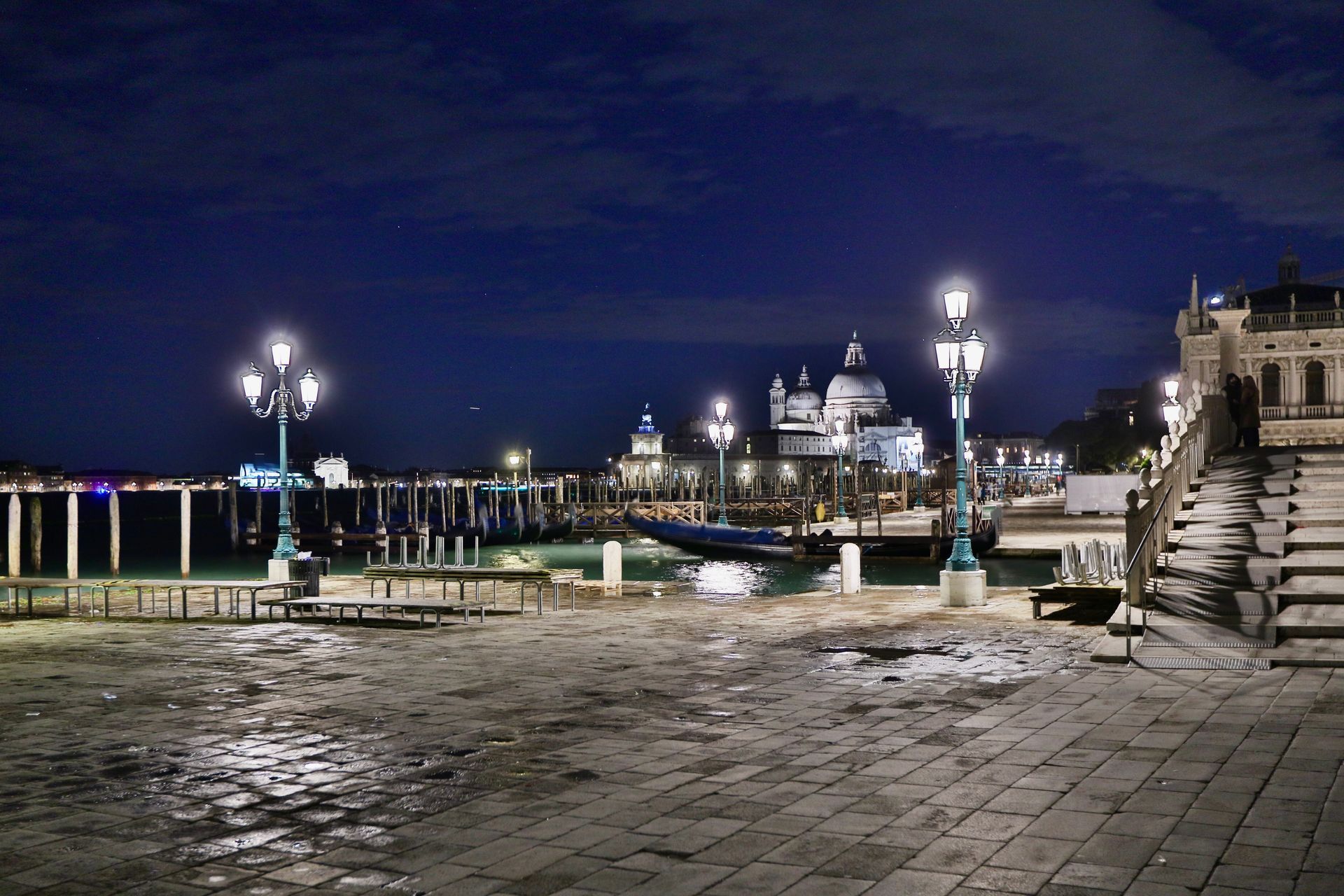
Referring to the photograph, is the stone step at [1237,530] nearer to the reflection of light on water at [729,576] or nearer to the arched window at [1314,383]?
the reflection of light on water at [729,576]

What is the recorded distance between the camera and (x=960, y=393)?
19.2 m

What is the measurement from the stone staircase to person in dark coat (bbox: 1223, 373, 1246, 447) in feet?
15.1

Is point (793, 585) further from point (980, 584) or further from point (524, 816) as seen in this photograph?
point (524, 816)

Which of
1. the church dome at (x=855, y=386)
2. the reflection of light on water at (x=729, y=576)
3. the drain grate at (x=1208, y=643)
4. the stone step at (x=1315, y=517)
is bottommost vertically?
the reflection of light on water at (x=729, y=576)

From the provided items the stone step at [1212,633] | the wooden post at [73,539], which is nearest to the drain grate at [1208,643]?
the stone step at [1212,633]

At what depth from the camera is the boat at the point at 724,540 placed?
4006 centimetres

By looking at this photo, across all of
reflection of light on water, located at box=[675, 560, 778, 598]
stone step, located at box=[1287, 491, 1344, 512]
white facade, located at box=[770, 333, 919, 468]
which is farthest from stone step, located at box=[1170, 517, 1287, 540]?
white facade, located at box=[770, 333, 919, 468]

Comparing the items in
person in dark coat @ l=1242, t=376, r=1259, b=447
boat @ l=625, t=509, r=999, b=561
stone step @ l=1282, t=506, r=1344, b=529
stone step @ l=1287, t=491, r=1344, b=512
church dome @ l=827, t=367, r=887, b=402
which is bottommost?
boat @ l=625, t=509, r=999, b=561

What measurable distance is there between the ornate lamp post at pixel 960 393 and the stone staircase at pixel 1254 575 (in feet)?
9.30

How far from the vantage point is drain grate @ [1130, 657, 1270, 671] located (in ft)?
36.1

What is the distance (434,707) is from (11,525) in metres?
30.1

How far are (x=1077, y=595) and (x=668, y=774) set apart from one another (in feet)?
33.0

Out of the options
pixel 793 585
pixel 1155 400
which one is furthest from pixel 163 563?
pixel 1155 400

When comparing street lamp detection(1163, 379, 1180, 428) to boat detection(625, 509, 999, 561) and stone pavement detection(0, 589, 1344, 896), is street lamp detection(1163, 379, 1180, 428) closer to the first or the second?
boat detection(625, 509, 999, 561)
